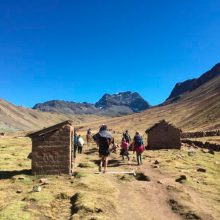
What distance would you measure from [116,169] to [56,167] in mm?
5339

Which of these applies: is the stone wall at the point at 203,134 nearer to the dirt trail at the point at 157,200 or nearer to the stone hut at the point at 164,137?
the stone hut at the point at 164,137

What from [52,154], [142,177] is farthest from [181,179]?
[52,154]

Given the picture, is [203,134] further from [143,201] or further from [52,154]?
[143,201]

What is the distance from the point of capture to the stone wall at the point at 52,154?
84.0 ft

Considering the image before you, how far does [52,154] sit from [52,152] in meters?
0.13

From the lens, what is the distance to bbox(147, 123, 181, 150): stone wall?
5119cm

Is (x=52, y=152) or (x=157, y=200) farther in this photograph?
(x=52, y=152)

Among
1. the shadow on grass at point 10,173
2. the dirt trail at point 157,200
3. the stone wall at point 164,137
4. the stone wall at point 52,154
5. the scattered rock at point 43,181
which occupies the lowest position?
the dirt trail at point 157,200

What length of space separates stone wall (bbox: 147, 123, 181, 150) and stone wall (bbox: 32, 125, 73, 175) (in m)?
27.5

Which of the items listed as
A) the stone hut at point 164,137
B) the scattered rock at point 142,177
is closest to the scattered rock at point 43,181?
the scattered rock at point 142,177

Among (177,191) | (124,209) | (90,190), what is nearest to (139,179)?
(177,191)

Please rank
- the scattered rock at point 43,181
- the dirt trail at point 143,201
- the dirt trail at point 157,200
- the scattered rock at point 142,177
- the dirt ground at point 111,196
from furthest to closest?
the scattered rock at point 142,177
the scattered rock at point 43,181
the dirt trail at point 157,200
the dirt trail at point 143,201
the dirt ground at point 111,196

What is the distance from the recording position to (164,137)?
5178cm

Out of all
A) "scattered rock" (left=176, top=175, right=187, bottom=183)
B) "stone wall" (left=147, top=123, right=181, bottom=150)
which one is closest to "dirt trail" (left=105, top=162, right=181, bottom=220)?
"scattered rock" (left=176, top=175, right=187, bottom=183)
